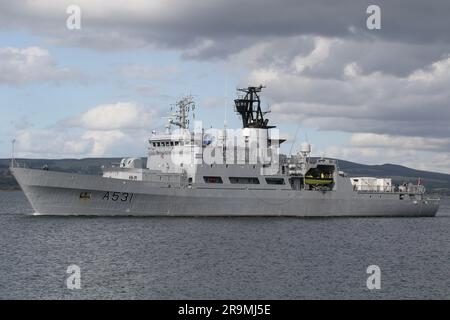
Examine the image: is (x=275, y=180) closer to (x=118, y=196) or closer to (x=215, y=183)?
(x=215, y=183)

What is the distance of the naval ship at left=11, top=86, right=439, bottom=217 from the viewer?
42.5 meters

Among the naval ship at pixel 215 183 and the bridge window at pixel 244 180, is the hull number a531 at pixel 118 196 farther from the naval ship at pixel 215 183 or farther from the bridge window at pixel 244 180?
the bridge window at pixel 244 180

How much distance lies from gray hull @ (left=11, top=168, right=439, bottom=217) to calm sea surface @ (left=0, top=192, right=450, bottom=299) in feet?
3.88

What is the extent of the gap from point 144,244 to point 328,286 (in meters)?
11.4

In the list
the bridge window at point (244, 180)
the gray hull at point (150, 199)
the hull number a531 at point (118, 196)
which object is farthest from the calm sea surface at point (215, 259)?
the bridge window at point (244, 180)

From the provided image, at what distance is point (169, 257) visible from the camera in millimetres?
29375

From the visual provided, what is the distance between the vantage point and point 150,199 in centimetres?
4369

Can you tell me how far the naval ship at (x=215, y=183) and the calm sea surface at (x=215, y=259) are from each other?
1.52m

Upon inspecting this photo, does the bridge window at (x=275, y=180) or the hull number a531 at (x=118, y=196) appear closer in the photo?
the hull number a531 at (x=118, y=196)

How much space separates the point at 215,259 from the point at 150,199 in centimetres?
1531

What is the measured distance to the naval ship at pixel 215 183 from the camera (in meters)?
42.5

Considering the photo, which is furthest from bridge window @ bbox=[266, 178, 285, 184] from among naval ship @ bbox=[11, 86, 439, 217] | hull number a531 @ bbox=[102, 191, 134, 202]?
hull number a531 @ bbox=[102, 191, 134, 202]

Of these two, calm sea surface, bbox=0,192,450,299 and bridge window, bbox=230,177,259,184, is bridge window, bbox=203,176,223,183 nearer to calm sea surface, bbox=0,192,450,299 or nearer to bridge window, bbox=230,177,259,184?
bridge window, bbox=230,177,259,184
